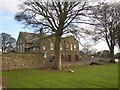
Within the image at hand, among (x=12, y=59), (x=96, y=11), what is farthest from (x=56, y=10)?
(x=12, y=59)

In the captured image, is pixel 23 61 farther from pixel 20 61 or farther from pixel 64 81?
pixel 64 81

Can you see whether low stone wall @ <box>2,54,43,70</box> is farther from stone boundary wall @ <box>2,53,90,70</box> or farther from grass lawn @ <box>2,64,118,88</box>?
grass lawn @ <box>2,64,118,88</box>

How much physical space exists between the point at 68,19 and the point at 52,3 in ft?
9.22

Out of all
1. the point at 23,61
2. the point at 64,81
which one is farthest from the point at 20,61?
the point at 64,81

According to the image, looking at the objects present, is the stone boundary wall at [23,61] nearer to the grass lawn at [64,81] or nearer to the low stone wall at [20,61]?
the low stone wall at [20,61]

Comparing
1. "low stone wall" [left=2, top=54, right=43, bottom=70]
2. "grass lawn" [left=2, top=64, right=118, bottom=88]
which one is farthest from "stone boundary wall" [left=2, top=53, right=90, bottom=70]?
"grass lawn" [left=2, top=64, right=118, bottom=88]

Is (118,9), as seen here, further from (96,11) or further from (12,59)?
(12,59)

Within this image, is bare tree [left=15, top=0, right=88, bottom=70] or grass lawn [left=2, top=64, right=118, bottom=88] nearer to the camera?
grass lawn [left=2, top=64, right=118, bottom=88]

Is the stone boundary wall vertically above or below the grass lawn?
above

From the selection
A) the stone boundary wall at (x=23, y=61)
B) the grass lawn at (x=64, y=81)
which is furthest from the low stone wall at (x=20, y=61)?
the grass lawn at (x=64, y=81)

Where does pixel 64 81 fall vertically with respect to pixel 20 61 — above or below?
below

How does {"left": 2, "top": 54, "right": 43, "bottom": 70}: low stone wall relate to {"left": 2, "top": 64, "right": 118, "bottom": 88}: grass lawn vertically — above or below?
above

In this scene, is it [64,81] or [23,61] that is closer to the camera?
[64,81]

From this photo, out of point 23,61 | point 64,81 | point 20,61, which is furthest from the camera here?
point 23,61
